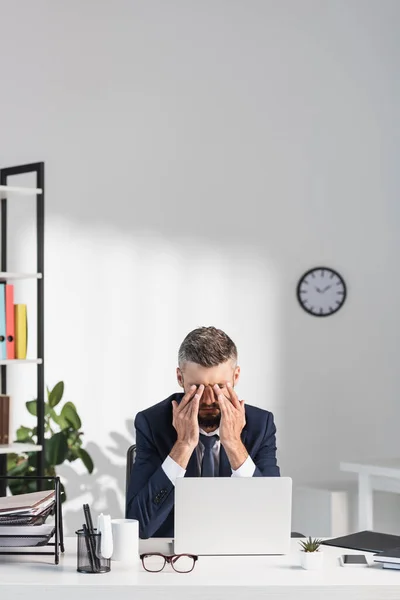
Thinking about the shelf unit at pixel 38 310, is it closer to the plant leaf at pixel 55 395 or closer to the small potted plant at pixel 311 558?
the plant leaf at pixel 55 395

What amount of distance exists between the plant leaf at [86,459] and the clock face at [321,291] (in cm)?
140

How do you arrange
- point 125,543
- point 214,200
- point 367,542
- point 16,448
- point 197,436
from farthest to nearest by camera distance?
point 214,200, point 16,448, point 197,436, point 367,542, point 125,543

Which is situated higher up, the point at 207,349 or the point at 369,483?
the point at 207,349

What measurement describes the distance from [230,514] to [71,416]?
2198mm

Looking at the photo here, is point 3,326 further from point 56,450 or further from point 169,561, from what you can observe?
point 169,561

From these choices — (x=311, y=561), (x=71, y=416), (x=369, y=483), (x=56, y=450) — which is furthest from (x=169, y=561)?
(x=369, y=483)

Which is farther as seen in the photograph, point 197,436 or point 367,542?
point 197,436

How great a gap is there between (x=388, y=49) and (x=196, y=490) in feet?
11.5

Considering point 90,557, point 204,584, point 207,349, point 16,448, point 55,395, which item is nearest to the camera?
point 204,584

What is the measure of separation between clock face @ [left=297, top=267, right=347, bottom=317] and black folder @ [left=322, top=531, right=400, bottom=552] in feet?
7.93

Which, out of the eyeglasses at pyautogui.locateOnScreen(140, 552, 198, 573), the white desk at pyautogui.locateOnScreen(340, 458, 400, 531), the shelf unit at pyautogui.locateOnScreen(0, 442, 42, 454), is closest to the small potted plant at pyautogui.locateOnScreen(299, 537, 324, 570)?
the eyeglasses at pyautogui.locateOnScreen(140, 552, 198, 573)

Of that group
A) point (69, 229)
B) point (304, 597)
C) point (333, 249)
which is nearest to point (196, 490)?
point (304, 597)

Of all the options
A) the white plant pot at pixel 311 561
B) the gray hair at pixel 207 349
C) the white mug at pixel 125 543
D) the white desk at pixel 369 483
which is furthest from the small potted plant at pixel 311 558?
the white desk at pixel 369 483

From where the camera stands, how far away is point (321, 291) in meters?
5.01
